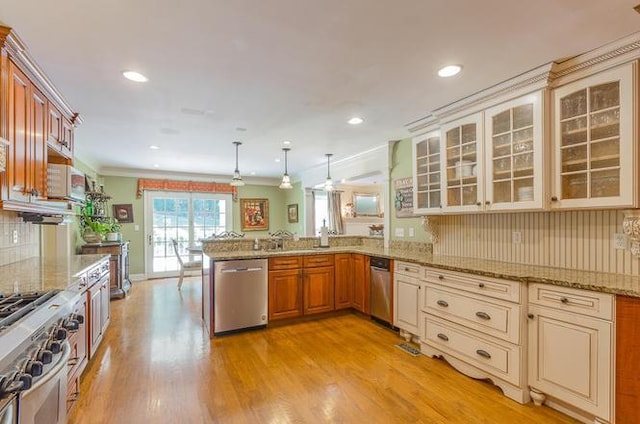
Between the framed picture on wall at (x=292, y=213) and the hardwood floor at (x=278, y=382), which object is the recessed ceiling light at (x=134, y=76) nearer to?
the hardwood floor at (x=278, y=382)

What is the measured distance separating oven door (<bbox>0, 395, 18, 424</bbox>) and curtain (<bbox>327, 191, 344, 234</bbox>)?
23.5 ft

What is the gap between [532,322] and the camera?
2.19 metres

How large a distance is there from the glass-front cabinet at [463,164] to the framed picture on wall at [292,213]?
4.87 meters

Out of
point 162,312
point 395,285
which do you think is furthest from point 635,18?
point 162,312

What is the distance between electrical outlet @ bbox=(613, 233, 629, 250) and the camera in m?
2.14

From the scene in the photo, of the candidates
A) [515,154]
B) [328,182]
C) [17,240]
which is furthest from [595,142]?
[17,240]

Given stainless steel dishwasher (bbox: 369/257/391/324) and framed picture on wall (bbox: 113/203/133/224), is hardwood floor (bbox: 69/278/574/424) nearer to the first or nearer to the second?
stainless steel dishwasher (bbox: 369/257/391/324)

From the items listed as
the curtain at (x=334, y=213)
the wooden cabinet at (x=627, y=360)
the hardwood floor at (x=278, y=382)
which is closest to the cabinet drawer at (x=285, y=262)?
the hardwood floor at (x=278, y=382)

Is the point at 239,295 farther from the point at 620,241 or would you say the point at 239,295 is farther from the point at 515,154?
the point at 620,241

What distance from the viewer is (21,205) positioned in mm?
2072

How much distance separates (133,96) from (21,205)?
1.25 metres

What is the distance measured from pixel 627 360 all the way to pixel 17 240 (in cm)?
464

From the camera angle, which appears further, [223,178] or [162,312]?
[223,178]

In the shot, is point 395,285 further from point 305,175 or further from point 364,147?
point 305,175
